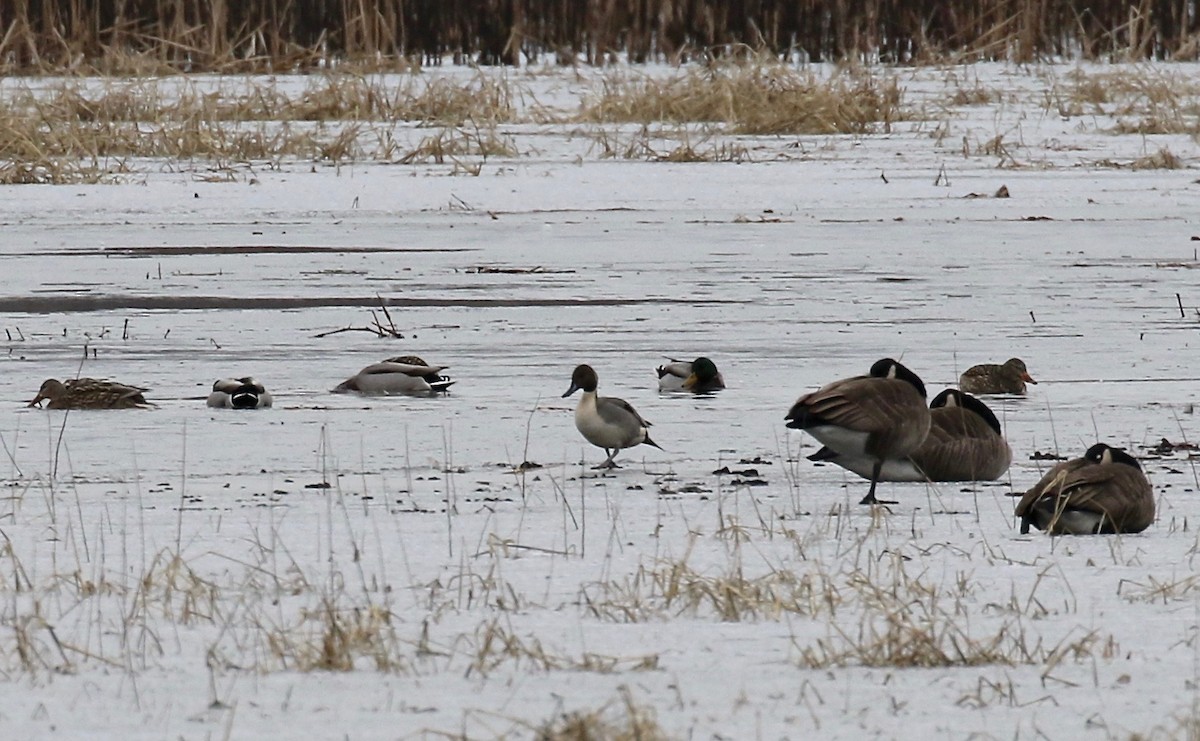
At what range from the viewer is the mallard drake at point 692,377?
8.45 m

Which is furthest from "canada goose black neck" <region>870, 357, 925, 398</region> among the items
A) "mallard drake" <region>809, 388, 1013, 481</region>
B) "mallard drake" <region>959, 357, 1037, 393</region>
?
"mallard drake" <region>959, 357, 1037, 393</region>

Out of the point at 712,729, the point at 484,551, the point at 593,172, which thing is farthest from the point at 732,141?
the point at 712,729

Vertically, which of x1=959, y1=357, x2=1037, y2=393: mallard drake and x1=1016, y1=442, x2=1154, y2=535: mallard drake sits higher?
x1=1016, y1=442, x2=1154, y2=535: mallard drake

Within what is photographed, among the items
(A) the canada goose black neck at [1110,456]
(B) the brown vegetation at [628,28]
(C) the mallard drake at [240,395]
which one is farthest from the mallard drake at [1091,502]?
(B) the brown vegetation at [628,28]

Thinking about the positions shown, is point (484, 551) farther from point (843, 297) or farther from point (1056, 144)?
point (1056, 144)

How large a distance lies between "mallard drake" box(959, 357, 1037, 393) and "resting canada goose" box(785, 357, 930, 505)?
6.59ft

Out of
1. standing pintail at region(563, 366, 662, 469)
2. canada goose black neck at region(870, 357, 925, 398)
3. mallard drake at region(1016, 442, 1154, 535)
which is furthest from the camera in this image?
standing pintail at region(563, 366, 662, 469)

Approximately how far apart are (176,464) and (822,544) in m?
2.39

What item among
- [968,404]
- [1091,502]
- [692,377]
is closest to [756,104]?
[692,377]

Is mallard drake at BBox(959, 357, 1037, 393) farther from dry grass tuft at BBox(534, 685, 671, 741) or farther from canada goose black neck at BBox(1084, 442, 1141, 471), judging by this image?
dry grass tuft at BBox(534, 685, 671, 741)

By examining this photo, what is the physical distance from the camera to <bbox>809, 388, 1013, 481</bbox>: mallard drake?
657 cm

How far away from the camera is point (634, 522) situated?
5.97m

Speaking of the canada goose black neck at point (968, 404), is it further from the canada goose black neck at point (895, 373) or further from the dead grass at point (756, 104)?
the dead grass at point (756, 104)

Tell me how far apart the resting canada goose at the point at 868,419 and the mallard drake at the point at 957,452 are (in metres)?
0.21
